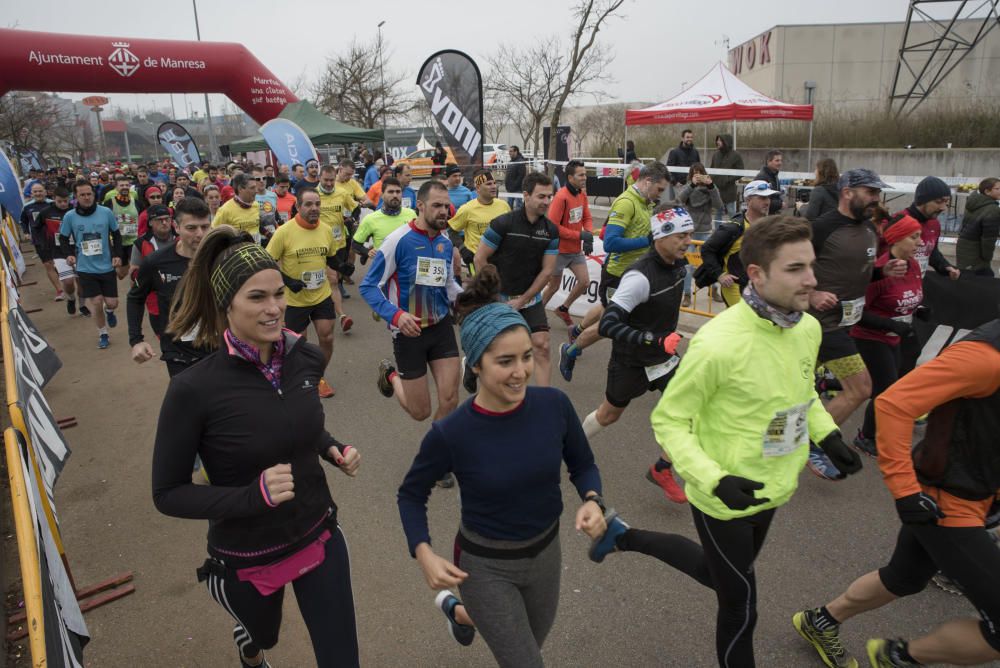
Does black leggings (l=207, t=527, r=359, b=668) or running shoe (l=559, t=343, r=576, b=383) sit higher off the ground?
black leggings (l=207, t=527, r=359, b=668)

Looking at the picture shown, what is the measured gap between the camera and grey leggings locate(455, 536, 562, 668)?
233cm

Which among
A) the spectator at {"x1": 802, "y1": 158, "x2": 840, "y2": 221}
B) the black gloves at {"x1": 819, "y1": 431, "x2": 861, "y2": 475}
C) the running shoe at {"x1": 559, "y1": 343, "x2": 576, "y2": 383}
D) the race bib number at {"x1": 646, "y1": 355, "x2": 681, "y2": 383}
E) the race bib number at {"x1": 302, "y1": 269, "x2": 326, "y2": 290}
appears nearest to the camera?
the black gloves at {"x1": 819, "y1": 431, "x2": 861, "y2": 475}

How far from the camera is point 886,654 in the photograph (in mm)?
2783

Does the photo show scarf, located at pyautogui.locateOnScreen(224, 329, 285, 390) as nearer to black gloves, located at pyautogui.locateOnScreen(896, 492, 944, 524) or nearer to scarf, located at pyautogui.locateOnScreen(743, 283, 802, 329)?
scarf, located at pyautogui.locateOnScreen(743, 283, 802, 329)

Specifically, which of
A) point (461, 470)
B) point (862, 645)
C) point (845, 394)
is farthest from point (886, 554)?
point (461, 470)

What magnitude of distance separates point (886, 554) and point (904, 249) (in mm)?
2131

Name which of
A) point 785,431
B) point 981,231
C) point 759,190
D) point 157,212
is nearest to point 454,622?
point 785,431

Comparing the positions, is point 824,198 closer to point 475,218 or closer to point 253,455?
point 475,218

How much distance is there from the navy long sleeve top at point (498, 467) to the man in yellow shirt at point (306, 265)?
4.24m

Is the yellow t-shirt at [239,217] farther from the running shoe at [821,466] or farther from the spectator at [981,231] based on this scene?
the spectator at [981,231]

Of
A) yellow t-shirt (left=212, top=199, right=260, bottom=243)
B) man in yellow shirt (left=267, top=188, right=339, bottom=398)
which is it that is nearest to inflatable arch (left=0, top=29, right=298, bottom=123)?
yellow t-shirt (left=212, top=199, right=260, bottom=243)

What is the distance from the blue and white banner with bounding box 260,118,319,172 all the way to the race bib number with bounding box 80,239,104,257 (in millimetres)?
9311

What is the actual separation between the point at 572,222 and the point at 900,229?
11.5 feet

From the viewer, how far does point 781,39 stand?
36188 millimetres
